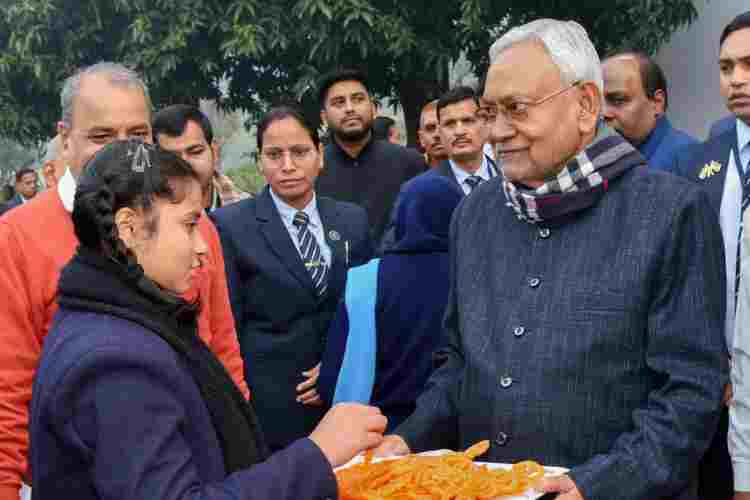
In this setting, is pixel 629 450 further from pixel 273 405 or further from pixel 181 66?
pixel 181 66

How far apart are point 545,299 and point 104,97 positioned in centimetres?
156

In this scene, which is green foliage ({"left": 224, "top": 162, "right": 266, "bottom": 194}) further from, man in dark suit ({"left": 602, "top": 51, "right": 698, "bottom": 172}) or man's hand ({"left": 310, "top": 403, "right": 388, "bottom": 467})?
man's hand ({"left": 310, "top": 403, "right": 388, "bottom": 467})

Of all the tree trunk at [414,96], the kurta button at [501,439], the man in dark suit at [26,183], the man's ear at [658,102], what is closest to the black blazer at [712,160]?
the man's ear at [658,102]

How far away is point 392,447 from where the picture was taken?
2.45 metres

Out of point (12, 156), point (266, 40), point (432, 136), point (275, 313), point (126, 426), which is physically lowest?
point (275, 313)

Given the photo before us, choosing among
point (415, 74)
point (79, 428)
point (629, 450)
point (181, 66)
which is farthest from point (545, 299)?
point (181, 66)

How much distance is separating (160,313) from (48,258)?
2.79 ft

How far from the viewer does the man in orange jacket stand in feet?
8.29

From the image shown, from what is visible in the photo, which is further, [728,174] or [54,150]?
[54,150]

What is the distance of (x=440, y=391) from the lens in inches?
102

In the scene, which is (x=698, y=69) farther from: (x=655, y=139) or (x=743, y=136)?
(x=743, y=136)

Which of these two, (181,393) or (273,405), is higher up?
(181,393)

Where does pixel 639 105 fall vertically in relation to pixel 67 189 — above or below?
above

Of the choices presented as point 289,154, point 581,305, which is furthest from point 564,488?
point 289,154
